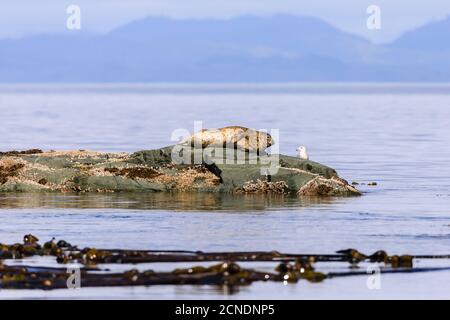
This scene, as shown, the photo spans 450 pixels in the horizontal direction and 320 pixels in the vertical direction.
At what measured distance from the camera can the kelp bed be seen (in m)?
22.5

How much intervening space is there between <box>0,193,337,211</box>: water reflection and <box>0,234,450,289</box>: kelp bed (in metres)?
8.13

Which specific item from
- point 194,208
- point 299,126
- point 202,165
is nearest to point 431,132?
point 299,126

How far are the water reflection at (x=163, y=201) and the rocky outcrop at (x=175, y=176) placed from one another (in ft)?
2.71

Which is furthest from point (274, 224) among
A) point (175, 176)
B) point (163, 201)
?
point (175, 176)

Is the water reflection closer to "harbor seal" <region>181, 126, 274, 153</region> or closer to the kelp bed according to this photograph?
"harbor seal" <region>181, 126, 274, 153</region>

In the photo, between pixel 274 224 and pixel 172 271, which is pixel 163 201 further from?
pixel 172 271

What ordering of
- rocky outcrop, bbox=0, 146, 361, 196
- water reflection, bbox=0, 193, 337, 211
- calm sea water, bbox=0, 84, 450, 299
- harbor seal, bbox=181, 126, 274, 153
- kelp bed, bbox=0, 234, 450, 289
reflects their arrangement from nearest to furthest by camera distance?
calm sea water, bbox=0, 84, 450, 299 → kelp bed, bbox=0, 234, 450, 289 → water reflection, bbox=0, 193, 337, 211 → rocky outcrop, bbox=0, 146, 361, 196 → harbor seal, bbox=181, 126, 274, 153

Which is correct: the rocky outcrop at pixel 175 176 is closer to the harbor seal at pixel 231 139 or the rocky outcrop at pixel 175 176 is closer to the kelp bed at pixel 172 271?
the harbor seal at pixel 231 139

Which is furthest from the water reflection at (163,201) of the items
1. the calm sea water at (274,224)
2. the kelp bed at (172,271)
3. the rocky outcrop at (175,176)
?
the kelp bed at (172,271)

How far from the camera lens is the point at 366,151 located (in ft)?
199

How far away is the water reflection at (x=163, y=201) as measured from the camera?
34.5m

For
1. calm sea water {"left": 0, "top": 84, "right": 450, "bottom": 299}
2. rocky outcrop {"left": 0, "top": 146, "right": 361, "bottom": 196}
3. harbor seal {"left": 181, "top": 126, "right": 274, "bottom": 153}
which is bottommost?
calm sea water {"left": 0, "top": 84, "right": 450, "bottom": 299}

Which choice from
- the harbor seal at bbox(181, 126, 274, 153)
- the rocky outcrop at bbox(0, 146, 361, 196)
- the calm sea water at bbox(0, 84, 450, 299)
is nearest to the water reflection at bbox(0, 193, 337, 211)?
the calm sea water at bbox(0, 84, 450, 299)

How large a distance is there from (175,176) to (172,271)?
53.0ft
